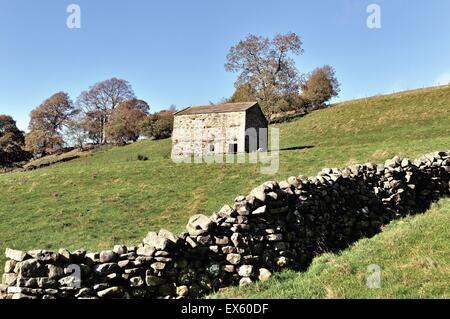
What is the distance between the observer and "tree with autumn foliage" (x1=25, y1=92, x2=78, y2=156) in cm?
7856

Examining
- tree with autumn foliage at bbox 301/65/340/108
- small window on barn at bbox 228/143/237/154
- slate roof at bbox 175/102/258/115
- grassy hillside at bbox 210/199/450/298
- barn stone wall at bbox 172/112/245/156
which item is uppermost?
tree with autumn foliage at bbox 301/65/340/108

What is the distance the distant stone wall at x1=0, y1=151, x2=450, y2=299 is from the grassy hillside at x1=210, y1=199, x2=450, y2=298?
59 centimetres

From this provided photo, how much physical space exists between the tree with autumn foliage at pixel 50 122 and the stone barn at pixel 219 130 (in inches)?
1802

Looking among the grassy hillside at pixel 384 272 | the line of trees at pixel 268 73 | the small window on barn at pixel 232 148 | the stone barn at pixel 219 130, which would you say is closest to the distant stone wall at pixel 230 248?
the grassy hillside at pixel 384 272

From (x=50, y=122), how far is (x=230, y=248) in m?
85.5

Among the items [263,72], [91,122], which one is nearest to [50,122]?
[91,122]

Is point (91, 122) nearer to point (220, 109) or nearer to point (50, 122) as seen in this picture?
point (50, 122)

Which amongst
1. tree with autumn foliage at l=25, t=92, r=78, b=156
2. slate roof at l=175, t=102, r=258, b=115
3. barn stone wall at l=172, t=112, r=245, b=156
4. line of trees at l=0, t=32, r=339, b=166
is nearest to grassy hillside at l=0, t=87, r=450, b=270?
barn stone wall at l=172, t=112, r=245, b=156

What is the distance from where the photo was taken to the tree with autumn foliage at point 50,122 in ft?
258

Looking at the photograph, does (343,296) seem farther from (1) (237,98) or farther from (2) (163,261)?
(1) (237,98)

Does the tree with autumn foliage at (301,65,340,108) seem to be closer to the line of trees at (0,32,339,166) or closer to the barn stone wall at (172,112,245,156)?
the line of trees at (0,32,339,166)

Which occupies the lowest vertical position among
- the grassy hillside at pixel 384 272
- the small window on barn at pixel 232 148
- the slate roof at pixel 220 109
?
the grassy hillside at pixel 384 272

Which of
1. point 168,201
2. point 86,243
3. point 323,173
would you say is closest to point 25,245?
Result: point 86,243

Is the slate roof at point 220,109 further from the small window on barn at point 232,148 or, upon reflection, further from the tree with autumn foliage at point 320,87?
the tree with autumn foliage at point 320,87
